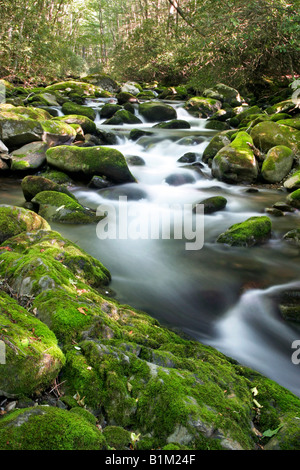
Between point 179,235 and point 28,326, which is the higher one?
point 28,326

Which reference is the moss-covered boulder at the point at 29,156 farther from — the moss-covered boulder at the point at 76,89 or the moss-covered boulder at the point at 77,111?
the moss-covered boulder at the point at 76,89

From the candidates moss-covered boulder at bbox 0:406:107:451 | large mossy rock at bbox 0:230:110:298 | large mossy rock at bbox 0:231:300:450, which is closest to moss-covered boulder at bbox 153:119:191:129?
large mossy rock at bbox 0:230:110:298

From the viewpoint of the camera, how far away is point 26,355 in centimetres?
191

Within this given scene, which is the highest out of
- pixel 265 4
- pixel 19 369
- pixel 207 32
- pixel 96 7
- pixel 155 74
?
pixel 96 7

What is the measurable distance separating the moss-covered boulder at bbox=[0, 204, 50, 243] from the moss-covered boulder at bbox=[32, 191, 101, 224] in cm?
163

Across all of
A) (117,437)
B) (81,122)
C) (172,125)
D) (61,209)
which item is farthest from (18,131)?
(117,437)

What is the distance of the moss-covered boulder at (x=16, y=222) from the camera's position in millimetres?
4926

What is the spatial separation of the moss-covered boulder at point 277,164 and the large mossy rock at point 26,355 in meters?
9.62

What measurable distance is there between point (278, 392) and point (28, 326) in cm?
206

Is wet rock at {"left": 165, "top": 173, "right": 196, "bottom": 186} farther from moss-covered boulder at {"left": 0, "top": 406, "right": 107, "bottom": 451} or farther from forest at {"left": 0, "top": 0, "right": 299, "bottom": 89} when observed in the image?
moss-covered boulder at {"left": 0, "top": 406, "right": 107, "bottom": 451}

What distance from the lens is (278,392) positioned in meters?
2.63

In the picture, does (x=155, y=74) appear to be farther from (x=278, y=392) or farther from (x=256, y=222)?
(x=278, y=392)

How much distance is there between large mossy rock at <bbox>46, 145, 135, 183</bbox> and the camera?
932 centimetres

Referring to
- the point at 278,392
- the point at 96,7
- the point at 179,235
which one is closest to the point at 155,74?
the point at 96,7
